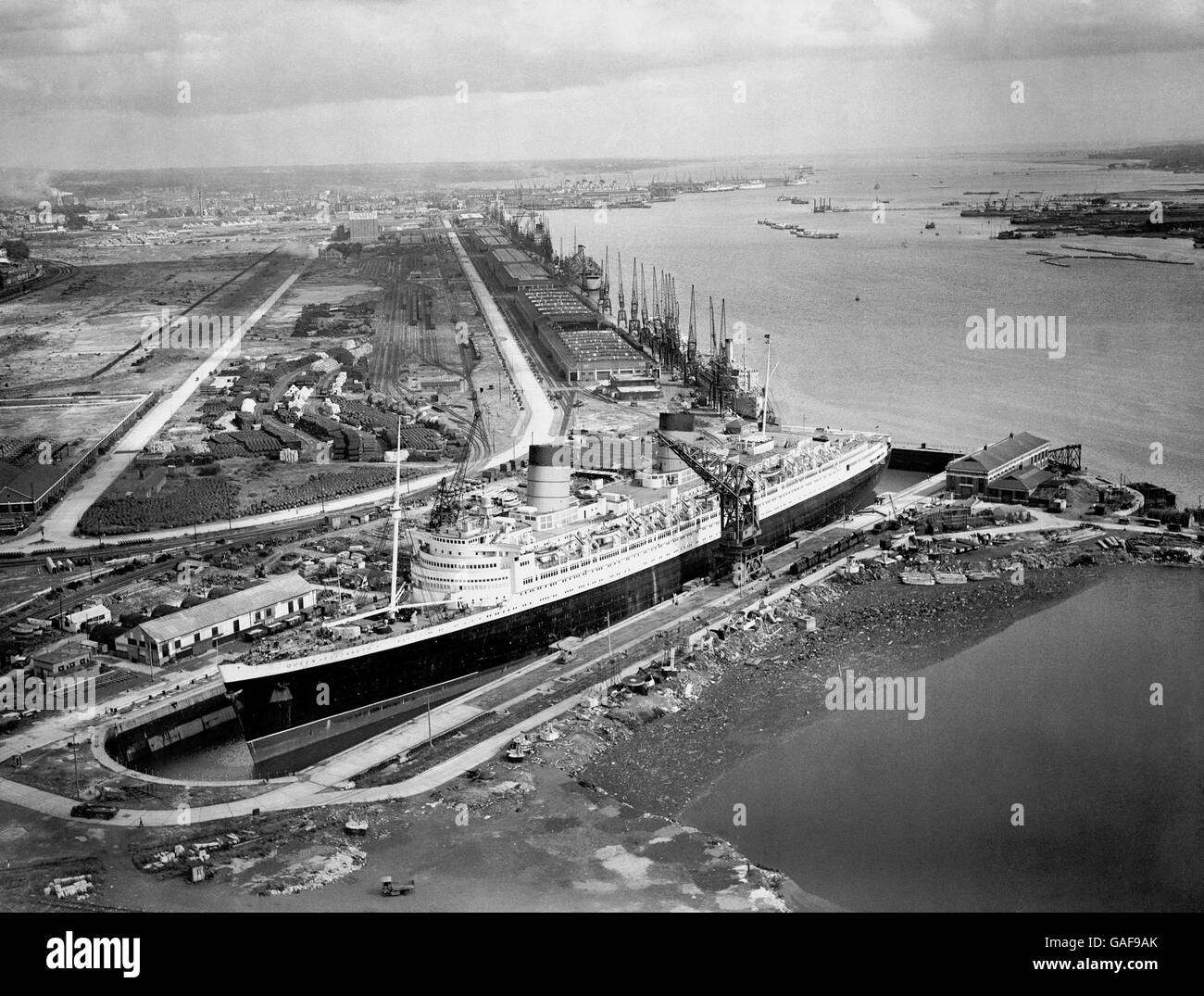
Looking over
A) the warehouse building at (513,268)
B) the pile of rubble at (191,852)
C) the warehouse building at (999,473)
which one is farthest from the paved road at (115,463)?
the warehouse building at (999,473)

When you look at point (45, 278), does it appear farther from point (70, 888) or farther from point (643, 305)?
point (70, 888)

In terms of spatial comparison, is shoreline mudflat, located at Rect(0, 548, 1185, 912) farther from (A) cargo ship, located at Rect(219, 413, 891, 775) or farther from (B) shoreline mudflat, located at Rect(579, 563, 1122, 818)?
(A) cargo ship, located at Rect(219, 413, 891, 775)

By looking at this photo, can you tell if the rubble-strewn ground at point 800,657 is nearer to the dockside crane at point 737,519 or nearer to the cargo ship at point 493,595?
the dockside crane at point 737,519

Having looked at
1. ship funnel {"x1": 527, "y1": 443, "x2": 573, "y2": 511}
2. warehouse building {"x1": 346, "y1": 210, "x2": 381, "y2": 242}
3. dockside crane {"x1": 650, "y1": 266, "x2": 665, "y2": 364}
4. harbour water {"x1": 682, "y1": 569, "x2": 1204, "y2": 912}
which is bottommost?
harbour water {"x1": 682, "y1": 569, "x2": 1204, "y2": 912}

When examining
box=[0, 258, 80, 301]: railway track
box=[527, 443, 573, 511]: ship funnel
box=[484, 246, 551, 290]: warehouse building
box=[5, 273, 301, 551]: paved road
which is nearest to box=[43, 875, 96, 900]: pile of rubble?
box=[527, 443, 573, 511]: ship funnel

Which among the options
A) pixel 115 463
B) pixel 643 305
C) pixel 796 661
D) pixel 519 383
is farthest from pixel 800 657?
pixel 643 305

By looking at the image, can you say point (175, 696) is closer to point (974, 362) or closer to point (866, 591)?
point (866, 591)
